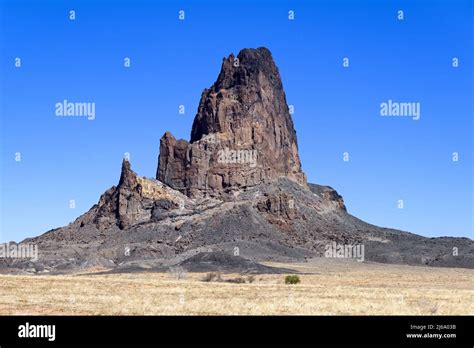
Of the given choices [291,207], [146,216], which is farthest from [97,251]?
[291,207]

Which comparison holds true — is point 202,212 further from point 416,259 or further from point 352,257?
point 416,259

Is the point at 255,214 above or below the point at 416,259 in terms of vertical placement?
above

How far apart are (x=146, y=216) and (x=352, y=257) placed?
2364 inches

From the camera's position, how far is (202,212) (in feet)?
632

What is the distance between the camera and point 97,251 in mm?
165875

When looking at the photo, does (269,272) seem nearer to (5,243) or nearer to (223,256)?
(223,256)
